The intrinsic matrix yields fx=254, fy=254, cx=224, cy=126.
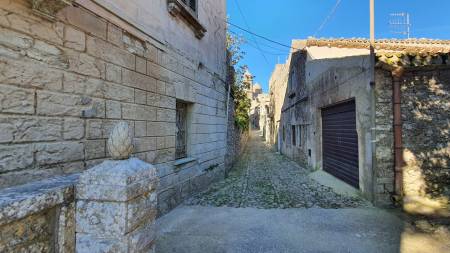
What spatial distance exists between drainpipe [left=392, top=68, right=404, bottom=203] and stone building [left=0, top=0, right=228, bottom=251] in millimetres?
4060

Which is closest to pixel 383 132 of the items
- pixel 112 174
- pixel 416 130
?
pixel 416 130

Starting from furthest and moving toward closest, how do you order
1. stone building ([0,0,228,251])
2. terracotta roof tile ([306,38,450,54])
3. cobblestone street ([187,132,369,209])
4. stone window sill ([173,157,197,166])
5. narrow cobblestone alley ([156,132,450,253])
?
terracotta roof tile ([306,38,450,54]) < cobblestone street ([187,132,369,209]) < stone window sill ([173,157,197,166]) < narrow cobblestone alley ([156,132,450,253]) < stone building ([0,0,228,251])

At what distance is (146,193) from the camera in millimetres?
2033

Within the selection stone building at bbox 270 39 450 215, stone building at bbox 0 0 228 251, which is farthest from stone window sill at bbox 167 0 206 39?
stone building at bbox 270 39 450 215

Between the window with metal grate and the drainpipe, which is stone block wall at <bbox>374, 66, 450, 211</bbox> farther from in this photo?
the window with metal grate

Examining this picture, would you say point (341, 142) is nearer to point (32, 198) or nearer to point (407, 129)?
point (407, 129)

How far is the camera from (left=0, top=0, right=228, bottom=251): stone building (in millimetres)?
2084

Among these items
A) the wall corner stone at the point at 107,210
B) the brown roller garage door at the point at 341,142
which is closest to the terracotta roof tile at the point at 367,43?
the brown roller garage door at the point at 341,142

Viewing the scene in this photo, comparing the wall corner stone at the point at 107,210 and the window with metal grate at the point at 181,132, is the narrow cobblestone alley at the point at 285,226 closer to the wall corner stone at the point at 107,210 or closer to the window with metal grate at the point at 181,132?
the window with metal grate at the point at 181,132

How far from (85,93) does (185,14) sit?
3.12m

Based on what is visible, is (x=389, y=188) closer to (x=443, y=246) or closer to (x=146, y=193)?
(x=443, y=246)

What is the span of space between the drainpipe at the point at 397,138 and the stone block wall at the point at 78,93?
4.13m

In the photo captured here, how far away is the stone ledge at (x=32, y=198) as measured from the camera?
4.42ft

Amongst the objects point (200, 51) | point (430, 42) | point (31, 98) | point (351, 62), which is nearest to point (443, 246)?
point (351, 62)
